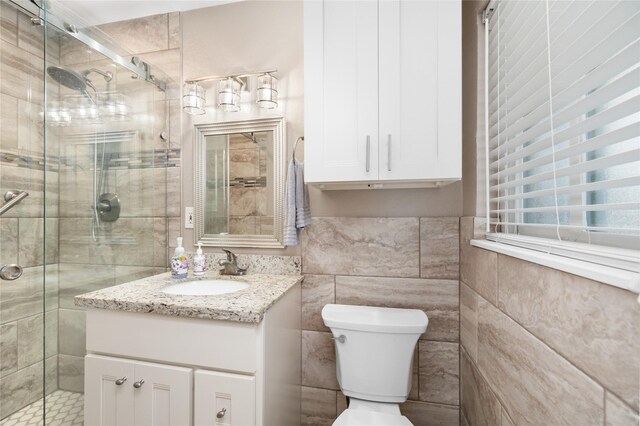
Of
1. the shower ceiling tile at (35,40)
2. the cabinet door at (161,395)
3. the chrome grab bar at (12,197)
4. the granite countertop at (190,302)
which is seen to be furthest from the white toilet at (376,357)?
the shower ceiling tile at (35,40)

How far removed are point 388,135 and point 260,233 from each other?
897 millimetres

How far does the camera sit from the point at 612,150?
709 millimetres

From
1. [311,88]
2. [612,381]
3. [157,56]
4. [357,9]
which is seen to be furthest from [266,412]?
[157,56]

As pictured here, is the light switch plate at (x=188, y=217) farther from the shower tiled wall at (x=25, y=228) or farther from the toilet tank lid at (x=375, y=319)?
the toilet tank lid at (x=375, y=319)

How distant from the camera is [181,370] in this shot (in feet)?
3.50

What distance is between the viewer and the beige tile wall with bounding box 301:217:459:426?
143cm

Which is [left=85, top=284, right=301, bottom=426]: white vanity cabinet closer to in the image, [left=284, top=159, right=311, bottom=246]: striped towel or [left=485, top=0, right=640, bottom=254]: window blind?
[left=284, top=159, right=311, bottom=246]: striped towel

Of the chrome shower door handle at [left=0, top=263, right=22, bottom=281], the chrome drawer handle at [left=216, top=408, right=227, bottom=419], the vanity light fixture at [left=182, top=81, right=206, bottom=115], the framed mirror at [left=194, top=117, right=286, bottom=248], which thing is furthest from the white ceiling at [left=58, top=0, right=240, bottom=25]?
the chrome drawer handle at [left=216, top=408, right=227, bottom=419]

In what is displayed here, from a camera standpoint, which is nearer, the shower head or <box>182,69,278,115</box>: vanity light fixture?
the shower head

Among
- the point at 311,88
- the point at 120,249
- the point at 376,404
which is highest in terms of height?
the point at 311,88

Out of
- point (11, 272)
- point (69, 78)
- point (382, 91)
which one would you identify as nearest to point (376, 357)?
point (382, 91)

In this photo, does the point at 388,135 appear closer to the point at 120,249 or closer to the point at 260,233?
the point at 260,233

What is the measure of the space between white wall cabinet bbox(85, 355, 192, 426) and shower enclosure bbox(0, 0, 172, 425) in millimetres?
392

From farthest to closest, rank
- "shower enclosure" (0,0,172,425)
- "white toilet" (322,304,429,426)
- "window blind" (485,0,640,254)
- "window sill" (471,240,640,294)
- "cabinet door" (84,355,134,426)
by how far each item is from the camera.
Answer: "shower enclosure" (0,0,172,425)
"white toilet" (322,304,429,426)
"cabinet door" (84,355,134,426)
"window blind" (485,0,640,254)
"window sill" (471,240,640,294)
